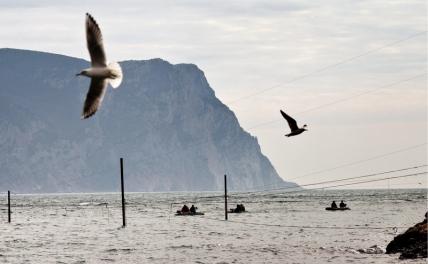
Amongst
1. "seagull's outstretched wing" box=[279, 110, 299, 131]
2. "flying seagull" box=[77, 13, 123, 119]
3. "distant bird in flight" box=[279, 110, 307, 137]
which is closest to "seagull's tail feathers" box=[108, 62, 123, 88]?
"flying seagull" box=[77, 13, 123, 119]

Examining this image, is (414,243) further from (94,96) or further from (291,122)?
(94,96)

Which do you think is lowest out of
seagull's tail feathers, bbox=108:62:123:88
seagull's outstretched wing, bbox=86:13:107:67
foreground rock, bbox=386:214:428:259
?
foreground rock, bbox=386:214:428:259

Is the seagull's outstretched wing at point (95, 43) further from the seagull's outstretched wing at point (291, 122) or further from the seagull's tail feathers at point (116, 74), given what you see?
the seagull's outstretched wing at point (291, 122)

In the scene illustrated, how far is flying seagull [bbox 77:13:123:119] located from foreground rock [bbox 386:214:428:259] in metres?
27.3

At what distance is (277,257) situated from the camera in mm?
46406

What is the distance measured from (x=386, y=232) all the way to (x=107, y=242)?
2411cm

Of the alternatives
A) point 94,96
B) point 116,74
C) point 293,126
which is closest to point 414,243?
point 293,126

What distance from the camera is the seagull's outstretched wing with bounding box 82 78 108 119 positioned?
13.6 meters

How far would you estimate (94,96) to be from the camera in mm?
13992

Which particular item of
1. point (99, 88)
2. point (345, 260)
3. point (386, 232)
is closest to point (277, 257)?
point (345, 260)

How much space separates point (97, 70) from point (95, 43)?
0.50 metres

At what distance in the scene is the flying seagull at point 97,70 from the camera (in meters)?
13.9

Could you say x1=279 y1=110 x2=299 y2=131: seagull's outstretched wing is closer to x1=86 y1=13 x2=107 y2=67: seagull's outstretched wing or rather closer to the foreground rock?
the foreground rock

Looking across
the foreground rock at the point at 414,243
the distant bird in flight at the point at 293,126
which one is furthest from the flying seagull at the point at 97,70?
the foreground rock at the point at 414,243
